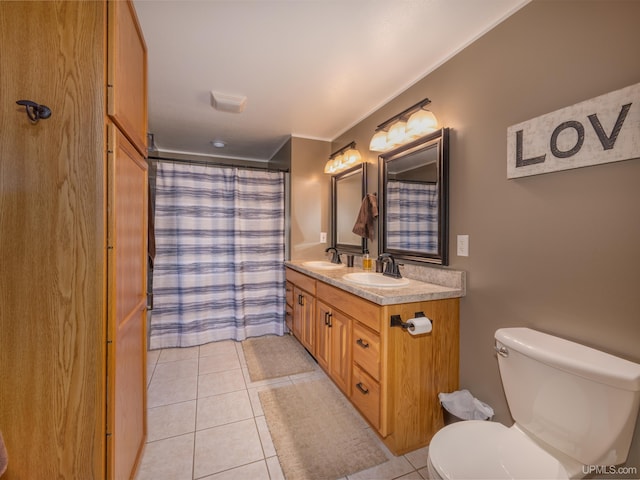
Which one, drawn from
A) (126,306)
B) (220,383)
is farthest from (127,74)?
(220,383)

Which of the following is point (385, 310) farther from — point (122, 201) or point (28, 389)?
point (28, 389)

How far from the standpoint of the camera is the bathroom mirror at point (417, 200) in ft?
5.76

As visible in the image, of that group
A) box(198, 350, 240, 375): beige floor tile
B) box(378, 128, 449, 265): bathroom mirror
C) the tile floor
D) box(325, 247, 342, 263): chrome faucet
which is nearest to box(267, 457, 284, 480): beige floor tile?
the tile floor

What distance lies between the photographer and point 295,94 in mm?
2256

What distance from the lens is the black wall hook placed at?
2.74 ft

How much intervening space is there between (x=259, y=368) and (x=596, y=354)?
222 cm

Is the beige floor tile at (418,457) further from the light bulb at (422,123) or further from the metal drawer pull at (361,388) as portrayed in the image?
the light bulb at (422,123)

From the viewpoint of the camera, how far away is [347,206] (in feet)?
9.56

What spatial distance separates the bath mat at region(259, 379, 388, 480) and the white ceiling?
230cm

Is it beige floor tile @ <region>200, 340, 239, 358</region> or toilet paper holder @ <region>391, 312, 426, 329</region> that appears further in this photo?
beige floor tile @ <region>200, 340, 239, 358</region>

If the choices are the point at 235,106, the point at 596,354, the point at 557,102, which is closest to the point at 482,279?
the point at 596,354

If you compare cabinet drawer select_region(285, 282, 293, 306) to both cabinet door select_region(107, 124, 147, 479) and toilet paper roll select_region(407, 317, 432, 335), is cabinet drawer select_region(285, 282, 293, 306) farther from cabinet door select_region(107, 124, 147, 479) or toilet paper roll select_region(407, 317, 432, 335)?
toilet paper roll select_region(407, 317, 432, 335)

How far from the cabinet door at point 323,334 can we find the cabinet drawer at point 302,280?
5.9 inches

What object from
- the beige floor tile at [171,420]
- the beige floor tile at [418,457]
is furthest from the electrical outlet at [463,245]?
the beige floor tile at [171,420]
